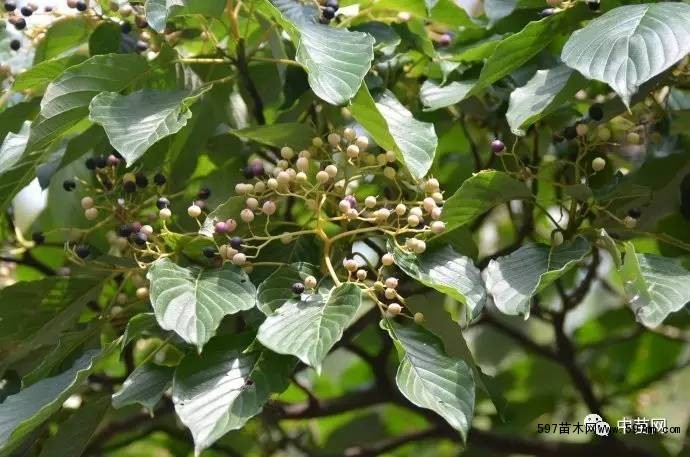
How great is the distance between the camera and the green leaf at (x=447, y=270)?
43.4 inches

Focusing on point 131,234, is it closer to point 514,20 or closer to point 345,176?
point 345,176

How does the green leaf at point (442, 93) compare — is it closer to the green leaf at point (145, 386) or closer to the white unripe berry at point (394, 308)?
the white unripe berry at point (394, 308)

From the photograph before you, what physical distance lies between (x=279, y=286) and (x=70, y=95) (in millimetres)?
344

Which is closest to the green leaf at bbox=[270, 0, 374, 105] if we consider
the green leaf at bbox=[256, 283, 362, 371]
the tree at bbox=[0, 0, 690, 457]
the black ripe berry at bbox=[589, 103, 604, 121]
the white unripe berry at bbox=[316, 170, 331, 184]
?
the tree at bbox=[0, 0, 690, 457]

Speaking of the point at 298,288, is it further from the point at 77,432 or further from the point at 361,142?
the point at 77,432

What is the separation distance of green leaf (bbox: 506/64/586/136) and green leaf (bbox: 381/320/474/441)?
25 cm

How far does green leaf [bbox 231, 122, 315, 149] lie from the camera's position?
125 centimetres

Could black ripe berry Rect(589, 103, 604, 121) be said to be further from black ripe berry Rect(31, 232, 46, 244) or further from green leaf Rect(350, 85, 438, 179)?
black ripe berry Rect(31, 232, 46, 244)

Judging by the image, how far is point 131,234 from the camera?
122 centimetres

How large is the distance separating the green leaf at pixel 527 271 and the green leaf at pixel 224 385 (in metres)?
0.24

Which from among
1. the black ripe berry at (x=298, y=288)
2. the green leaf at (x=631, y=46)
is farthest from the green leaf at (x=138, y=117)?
the green leaf at (x=631, y=46)

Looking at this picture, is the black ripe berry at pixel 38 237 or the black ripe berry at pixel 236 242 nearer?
the black ripe berry at pixel 236 242

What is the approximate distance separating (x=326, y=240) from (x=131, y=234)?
0.24m

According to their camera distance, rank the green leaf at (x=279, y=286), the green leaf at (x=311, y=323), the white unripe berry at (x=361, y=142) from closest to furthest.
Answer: the green leaf at (x=311, y=323), the green leaf at (x=279, y=286), the white unripe berry at (x=361, y=142)
